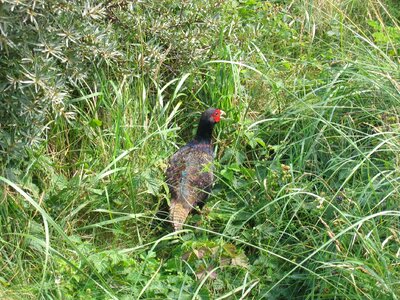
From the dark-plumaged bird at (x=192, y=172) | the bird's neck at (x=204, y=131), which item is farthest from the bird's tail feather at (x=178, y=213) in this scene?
the bird's neck at (x=204, y=131)

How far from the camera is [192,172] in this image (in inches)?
218

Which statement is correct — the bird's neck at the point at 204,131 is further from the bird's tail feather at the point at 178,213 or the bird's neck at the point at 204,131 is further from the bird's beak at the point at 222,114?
the bird's tail feather at the point at 178,213

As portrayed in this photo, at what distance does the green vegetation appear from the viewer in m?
4.39

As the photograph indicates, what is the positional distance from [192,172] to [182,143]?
0.66m

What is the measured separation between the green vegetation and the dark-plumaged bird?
84mm

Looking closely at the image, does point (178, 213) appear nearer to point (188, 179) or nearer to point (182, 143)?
point (188, 179)

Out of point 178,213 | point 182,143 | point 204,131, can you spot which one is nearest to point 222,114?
point 204,131

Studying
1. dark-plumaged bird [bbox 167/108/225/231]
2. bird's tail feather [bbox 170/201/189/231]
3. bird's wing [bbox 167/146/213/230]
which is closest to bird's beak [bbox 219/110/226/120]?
dark-plumaged bird [bbox 167/108/225/231]

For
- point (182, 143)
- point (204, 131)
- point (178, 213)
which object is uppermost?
point (204, 131)

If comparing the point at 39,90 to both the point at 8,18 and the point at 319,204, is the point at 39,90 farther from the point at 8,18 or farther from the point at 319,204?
the point at 319,204

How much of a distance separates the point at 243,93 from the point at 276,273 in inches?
72.3

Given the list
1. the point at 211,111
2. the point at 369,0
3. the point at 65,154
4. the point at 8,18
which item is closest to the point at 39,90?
the point at 8,18

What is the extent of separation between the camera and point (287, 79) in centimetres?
614

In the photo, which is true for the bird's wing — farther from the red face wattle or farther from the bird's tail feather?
the red face wattle
